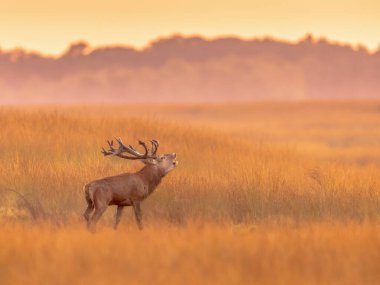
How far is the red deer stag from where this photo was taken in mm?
10805

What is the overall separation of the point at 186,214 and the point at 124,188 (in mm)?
1698

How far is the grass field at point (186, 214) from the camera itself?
8.69 m

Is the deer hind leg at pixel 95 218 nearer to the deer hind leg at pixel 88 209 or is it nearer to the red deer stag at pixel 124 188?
the red deer stag at pixel 124 188

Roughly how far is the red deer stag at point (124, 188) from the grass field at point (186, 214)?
265mm

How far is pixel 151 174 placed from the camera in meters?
11.5

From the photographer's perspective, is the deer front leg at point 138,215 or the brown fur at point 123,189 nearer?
the brown fur at point 123,189

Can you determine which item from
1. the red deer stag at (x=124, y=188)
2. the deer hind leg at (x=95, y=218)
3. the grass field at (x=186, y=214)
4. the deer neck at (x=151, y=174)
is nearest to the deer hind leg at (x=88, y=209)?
the red deer stag at (x=124, y=188)

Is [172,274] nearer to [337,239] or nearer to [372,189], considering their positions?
[337,239]

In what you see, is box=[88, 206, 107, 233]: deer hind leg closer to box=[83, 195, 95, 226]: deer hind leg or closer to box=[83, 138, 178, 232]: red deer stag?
box=[83, 138, 178, 232]: red deer stag

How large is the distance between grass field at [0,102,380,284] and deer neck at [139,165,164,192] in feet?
1.72

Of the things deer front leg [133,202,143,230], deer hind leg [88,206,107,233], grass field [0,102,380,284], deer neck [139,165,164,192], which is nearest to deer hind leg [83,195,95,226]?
deer hind leg [88,206,107,233]

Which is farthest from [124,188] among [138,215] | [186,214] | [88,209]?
[186,214]

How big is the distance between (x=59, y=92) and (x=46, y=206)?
184 m

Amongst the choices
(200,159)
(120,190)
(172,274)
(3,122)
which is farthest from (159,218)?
(3,122)
